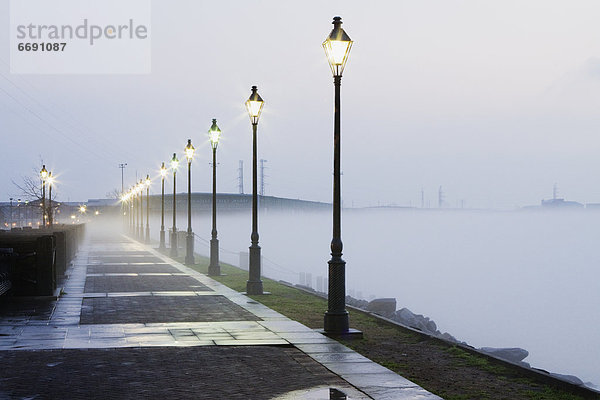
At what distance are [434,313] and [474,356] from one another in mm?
53863

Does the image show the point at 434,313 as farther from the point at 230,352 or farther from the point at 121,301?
the point at 230,352

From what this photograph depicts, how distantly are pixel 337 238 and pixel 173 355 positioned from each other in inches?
161

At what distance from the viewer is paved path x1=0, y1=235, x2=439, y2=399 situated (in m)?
9.38

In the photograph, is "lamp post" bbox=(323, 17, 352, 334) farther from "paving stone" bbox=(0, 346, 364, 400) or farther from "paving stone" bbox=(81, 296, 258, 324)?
"paving stone" bbox=(81, 296, 258, 324)

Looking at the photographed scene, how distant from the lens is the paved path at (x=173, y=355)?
30.8 feet

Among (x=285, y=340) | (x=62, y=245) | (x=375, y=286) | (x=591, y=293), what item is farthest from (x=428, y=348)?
(x=591, y=293)

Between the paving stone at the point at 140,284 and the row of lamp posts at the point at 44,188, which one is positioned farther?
the row of lamp posts at the point at 44,188

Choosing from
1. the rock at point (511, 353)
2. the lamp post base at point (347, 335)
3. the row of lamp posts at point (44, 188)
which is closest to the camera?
the lamp post base at point (347, 335)

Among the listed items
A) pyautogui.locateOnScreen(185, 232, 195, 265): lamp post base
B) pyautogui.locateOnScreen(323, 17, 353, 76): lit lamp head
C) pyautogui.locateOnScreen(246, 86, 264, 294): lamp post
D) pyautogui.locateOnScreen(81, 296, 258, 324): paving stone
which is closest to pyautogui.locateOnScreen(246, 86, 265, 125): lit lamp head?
pyautogui.locateOnScreen(246, 86, 264, 294): lamp post

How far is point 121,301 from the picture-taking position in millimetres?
19812

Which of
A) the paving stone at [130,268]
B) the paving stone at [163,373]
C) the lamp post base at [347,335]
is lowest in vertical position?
the paving stone at [130,268]

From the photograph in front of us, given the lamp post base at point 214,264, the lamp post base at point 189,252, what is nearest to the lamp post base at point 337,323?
the lamp post base at point 214,264

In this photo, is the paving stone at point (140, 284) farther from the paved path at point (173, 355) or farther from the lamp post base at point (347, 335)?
the lamp post base at point (347, 335)

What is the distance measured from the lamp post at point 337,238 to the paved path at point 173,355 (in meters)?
0.55
